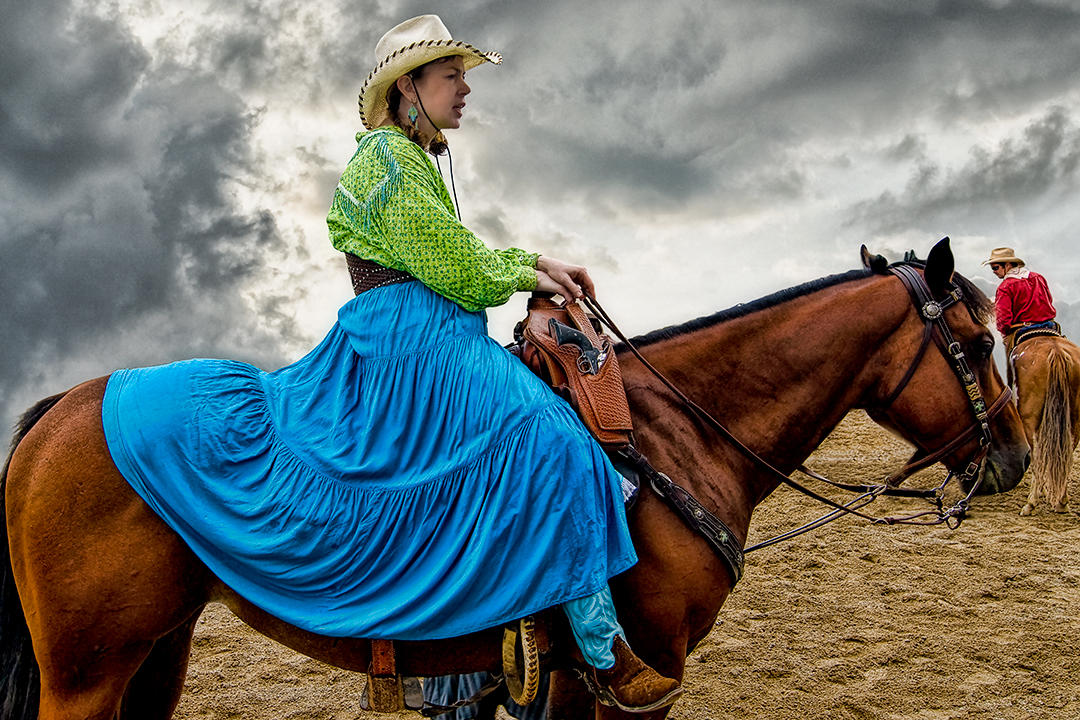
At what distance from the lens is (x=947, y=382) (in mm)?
3033

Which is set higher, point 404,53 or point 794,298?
point 404,53

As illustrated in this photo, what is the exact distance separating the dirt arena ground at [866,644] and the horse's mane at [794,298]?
2705 millimetres

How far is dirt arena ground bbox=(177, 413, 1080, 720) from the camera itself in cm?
483

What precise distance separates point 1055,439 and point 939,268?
23.2ft

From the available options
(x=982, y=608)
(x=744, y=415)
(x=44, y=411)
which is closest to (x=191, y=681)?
(x=44, y=411)

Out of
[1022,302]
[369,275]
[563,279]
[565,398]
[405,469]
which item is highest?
[1022,302]

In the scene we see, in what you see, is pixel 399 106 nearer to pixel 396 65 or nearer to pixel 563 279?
pixel 396 65

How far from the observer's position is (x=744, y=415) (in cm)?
301

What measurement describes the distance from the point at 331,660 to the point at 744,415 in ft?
5.63

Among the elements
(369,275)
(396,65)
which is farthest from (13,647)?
(396,65)

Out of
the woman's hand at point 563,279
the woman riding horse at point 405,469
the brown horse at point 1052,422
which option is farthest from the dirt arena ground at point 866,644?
the woman's hand at point 563,279

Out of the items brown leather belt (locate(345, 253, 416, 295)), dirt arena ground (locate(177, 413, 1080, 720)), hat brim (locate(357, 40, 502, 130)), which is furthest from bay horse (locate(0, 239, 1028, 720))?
dirt arena ground (locate(177, 413, 1080, 720))

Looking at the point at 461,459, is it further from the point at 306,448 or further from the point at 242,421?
the point at 242,421

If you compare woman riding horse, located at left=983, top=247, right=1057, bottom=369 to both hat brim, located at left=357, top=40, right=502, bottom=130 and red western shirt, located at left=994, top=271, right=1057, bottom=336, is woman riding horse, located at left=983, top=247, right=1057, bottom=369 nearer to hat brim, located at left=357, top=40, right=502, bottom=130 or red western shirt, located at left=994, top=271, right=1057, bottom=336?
red western shirt, located at left=994, top=271, right=1057, bottom=336
